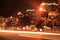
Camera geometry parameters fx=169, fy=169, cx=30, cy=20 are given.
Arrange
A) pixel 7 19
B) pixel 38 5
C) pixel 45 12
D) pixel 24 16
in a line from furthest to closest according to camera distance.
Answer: pixel 7 19 → pixel 24 16 → pixel 38 5 → pixel 45 12

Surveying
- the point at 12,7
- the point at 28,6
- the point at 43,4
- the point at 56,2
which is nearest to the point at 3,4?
the point at 12,7

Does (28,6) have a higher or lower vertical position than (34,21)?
higher

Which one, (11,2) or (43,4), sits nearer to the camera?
(43,4)

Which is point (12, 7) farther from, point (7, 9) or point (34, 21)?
point (34, 21)

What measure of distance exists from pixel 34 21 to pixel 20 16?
25.1 feet

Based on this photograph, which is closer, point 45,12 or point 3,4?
point 45,12

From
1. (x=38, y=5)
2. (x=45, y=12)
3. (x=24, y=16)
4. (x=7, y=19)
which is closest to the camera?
(x=45, y=12)

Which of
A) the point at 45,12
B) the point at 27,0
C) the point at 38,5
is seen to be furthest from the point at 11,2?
the point at 45,12

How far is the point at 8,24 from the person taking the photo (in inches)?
→ 2303

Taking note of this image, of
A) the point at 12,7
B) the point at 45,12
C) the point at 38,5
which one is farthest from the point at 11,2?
the point at 45,12

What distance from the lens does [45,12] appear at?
47.6 meters

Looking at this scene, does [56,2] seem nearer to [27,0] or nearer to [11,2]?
[27,0]

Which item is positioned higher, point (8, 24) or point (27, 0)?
point (27, 0)

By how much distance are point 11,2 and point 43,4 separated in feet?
42.3
